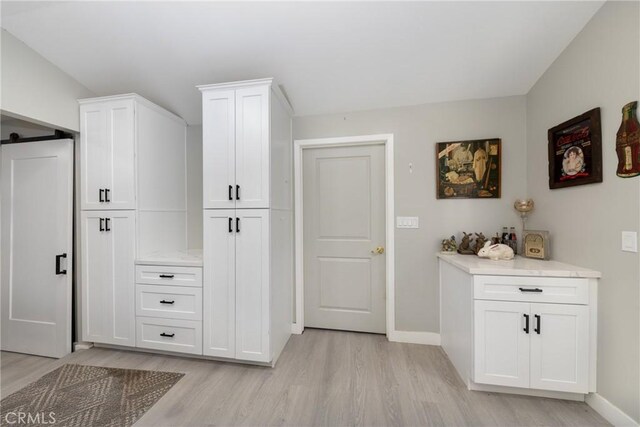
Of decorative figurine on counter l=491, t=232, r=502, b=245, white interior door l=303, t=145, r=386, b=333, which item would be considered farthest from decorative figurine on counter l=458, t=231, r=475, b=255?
white interior door l=303, t=145, r=386, b=333

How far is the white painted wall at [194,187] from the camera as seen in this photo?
9.61 ft

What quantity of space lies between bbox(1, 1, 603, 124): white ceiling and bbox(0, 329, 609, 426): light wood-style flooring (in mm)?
2449

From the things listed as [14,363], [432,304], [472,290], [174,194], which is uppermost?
[174,194]

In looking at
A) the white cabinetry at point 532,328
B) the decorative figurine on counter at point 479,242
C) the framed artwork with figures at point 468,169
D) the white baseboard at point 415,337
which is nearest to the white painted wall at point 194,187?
the white baseboard at point 415,337

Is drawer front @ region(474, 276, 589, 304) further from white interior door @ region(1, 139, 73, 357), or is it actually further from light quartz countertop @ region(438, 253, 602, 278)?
white interior door @ region(1, 139, 73, 357)

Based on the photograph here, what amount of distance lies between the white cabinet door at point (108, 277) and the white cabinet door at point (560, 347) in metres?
3.23

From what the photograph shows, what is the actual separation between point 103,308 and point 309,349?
6.46 ft

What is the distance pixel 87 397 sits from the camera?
69.6 inches

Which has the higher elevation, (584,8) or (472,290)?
(584,8)

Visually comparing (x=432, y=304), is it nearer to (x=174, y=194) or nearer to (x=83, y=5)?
(x=174, y=194)

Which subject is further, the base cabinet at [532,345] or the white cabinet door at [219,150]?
the white cabinet door at [219,150]

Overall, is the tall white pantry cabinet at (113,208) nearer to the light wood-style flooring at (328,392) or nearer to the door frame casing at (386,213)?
the light wood-style flooring at (328,392)

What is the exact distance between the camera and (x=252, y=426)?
151 centimetres

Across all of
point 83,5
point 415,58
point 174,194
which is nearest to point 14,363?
point 174,194
